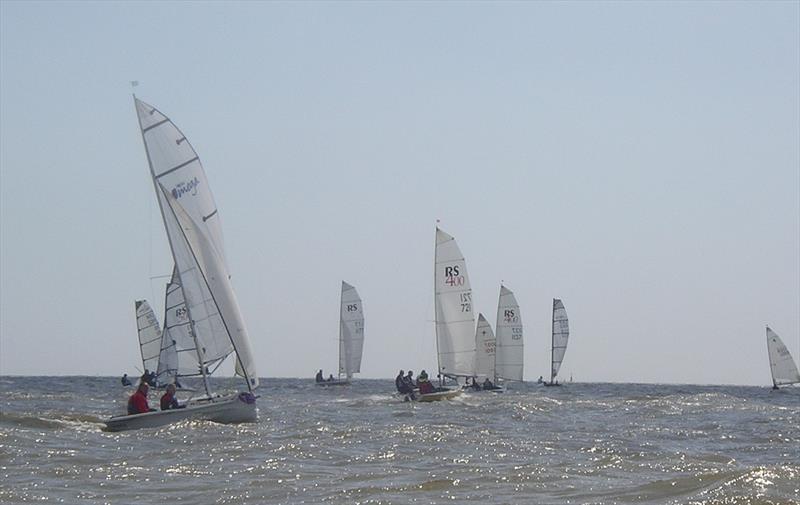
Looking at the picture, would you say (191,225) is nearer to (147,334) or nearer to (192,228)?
(192,228)

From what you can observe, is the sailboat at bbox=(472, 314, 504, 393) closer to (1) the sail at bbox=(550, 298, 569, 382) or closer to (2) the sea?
(1) the sail at bbox=(550, 298, 569, 382)

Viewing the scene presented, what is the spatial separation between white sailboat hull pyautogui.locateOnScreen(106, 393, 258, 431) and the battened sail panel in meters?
2.31

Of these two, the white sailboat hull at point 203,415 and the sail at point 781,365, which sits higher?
the sail at point 781,365

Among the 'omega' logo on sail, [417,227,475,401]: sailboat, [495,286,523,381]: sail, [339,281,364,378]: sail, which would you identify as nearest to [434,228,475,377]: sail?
[417,227,475,401]: sailboat

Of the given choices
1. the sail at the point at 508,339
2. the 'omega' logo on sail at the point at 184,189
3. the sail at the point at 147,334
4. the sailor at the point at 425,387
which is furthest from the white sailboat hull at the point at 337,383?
the 'omega' logo on sail at the point at 184,189

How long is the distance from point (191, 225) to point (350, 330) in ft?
120

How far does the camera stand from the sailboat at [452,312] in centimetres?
4397

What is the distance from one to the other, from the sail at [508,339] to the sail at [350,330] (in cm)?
853

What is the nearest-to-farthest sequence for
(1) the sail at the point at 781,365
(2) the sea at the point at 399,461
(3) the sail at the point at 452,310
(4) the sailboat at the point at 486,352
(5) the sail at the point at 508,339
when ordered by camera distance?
(2) the sea at the point at 399,461 → (3) the sail at the point at 452,310 → (4) the sailboat at the point at 486,352 → (5) the sail at the point at 508,339 → (1) the sail at the point at 781,365

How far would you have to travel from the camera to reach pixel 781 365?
74.7 meters

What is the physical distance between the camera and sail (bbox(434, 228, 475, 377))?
4397 centimetres

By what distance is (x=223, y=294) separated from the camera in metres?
26.4

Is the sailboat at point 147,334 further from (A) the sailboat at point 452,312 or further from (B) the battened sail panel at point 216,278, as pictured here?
(B) the battened sail panel at point 216,278

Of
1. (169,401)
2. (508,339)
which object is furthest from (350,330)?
(169,401)
